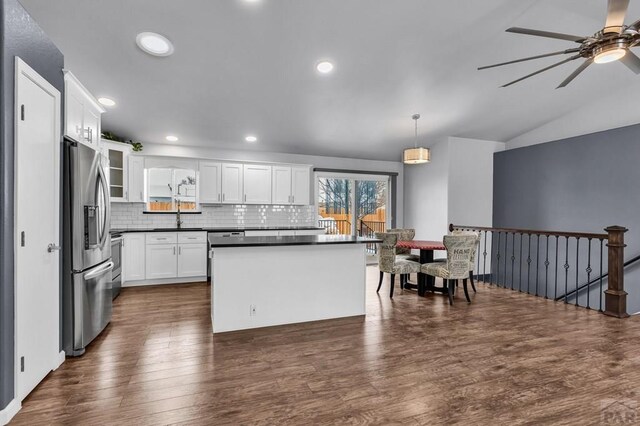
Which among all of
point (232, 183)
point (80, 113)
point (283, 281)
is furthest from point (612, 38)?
point (232, 183)

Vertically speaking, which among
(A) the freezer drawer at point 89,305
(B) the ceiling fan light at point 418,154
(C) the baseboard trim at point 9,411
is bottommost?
(C) the baseboard trim at point 9,411

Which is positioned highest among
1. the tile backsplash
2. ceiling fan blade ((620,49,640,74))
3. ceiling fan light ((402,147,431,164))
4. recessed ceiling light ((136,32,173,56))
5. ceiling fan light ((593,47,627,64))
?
recessed ceiling light ((136,32,173,56))

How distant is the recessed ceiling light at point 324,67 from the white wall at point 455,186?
11.0ft

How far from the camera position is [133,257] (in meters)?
5.01

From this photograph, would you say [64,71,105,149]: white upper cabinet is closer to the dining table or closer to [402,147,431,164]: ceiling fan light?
the dining table

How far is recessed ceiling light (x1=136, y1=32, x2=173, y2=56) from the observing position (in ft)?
10.4

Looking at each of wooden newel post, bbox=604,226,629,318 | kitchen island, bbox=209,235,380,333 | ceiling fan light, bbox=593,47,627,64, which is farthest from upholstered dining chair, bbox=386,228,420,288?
ceiling fan light, bbox=593,47,627,64

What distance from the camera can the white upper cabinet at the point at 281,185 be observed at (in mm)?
6133

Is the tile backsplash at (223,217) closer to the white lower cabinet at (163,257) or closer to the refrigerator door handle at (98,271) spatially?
the white lower cabinet at (163,257)

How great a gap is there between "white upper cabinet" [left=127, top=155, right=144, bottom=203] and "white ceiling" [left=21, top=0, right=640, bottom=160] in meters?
0.45

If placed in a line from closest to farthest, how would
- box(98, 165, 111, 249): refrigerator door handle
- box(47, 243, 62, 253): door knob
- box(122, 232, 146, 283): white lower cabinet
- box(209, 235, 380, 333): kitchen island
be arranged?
box(47, 243, 62, 253): door knob, box(98, 165, 111, 249): refrigerator door handle, box(209, 235, 380, 333): kitchen island, box(122, 232, 146, 283): white lower cabinet

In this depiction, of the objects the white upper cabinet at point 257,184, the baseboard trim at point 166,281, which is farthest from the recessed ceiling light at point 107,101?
the baseboard trim at point 166,281

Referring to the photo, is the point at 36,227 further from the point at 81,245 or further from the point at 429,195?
the point at 429,195

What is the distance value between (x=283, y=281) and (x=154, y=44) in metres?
2.83
